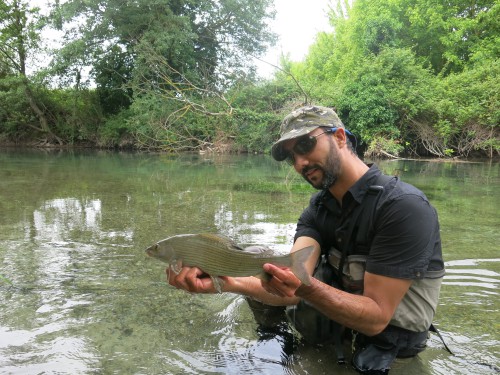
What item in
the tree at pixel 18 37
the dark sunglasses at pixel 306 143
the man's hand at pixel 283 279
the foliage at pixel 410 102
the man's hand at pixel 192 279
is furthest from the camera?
the tree at pixel 18 37

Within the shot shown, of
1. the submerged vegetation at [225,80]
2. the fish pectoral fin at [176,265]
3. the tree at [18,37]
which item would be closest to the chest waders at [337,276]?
the fish pectoral fin at [176,265]

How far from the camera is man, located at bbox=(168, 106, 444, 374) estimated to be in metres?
2.45

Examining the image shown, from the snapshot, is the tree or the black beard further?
the tree

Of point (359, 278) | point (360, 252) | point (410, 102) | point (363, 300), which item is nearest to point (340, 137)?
point (360, 252)

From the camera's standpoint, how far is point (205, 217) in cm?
815

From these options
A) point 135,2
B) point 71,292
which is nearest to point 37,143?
point 135,2

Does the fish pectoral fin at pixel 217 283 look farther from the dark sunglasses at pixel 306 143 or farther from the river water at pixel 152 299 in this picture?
the dark sunglasses at pixel 306 143

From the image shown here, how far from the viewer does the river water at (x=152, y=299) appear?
308 centimetres

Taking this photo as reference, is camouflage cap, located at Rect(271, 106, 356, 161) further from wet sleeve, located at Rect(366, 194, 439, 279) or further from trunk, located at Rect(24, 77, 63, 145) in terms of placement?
trunk, located at Rect(24, 77, 63, 145)

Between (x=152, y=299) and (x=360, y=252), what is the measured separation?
2338mm

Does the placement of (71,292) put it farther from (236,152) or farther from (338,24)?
(338,24)

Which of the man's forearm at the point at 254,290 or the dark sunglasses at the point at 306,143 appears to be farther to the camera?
the man's forearm at the point at 254,290

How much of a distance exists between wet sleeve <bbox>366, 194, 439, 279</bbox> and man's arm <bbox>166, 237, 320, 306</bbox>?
1.50ft

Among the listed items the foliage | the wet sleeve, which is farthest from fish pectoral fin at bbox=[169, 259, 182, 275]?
the foliage
